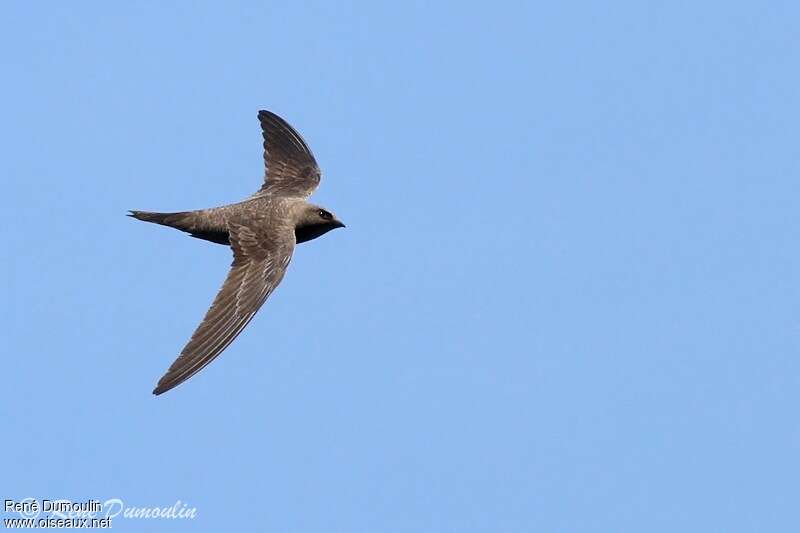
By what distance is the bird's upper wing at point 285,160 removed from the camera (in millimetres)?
27688

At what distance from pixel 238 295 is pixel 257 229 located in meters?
2.08

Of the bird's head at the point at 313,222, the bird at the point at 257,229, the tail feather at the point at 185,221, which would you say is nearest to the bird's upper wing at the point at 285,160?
the bird at the point at 257,229

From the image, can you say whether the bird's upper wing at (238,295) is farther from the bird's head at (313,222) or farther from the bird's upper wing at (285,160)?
the bird's upper wing at (285,160)

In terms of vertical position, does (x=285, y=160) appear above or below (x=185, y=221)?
above

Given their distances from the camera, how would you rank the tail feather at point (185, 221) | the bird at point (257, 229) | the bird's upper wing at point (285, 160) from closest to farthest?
the bird at point (257, 229) → the tail feather at point (185, 221) → the bird's upper wing at point (285, 160)

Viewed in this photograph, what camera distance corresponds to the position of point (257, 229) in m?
24.9

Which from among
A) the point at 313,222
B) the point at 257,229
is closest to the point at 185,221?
the point at 257,229

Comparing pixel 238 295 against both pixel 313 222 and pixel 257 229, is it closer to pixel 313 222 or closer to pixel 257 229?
pixel 257 229

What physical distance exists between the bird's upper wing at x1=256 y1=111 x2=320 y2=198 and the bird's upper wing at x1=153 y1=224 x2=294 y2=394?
287 cm

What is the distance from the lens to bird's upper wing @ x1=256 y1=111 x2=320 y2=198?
27688mm

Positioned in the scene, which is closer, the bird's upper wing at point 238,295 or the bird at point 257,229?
the bird's upper wing at point 238,295

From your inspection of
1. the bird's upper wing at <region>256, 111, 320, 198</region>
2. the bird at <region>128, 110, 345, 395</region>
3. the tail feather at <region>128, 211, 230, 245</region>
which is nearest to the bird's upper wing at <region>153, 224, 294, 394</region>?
the bird at <region>128, 110, 345, 395</region>

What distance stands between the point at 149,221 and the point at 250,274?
8.71 feet

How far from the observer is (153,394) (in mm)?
20328
